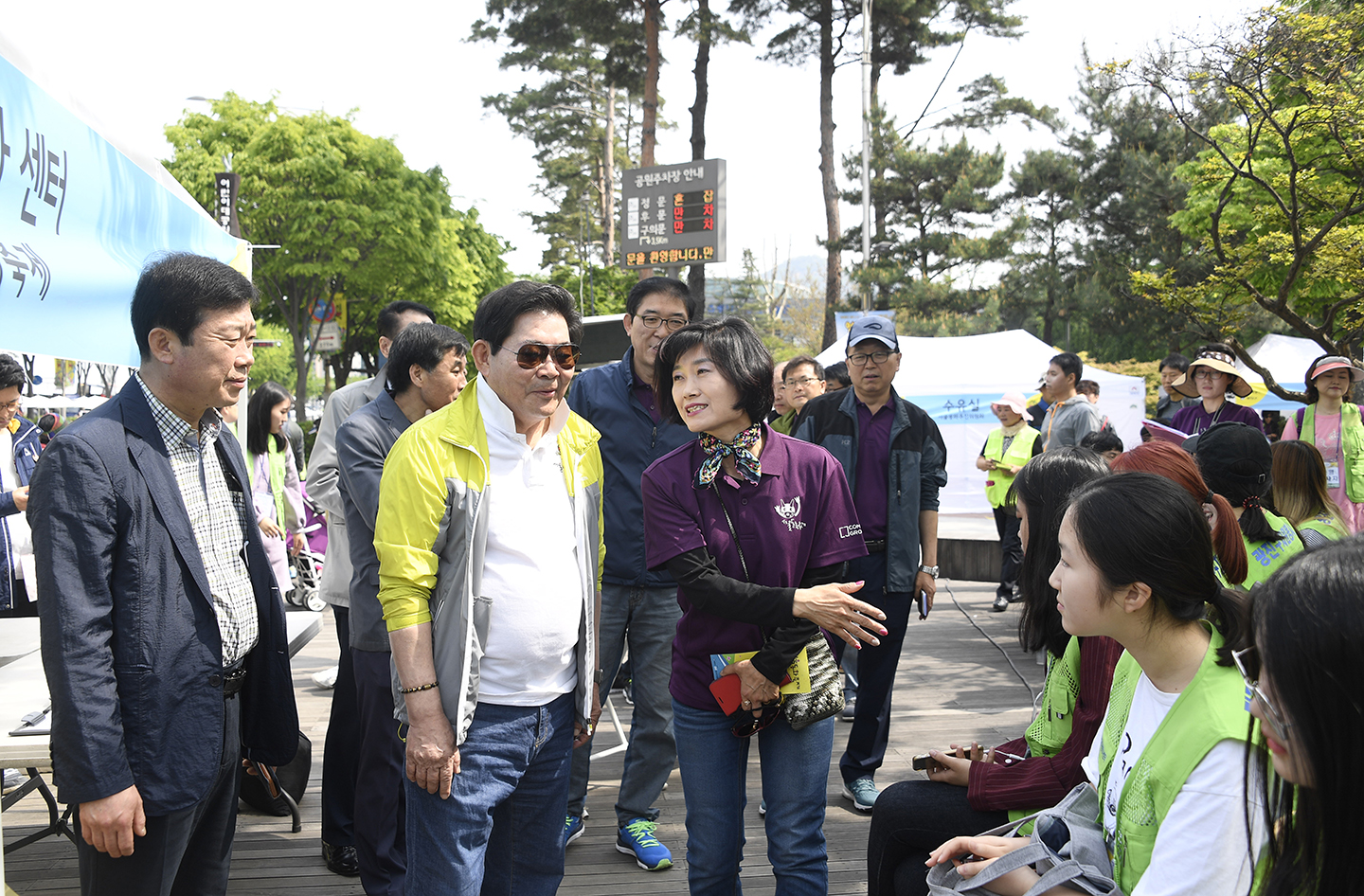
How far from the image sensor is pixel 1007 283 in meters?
30.5

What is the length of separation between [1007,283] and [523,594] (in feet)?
102

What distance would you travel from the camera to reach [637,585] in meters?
3.47

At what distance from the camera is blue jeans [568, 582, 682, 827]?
3.47 metres

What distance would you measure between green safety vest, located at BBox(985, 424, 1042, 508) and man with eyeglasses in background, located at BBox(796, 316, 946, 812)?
3.89m

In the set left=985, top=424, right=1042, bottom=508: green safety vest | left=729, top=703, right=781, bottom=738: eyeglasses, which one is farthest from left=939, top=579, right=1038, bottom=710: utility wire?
left=729, top=703, right=781, bottom=738: eyeglasses

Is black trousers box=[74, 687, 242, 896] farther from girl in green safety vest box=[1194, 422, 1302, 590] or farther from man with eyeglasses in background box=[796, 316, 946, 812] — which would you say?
girl in green safety vest box=[1194, 422, 1302, 590]

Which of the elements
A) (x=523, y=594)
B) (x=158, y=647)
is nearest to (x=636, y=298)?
(x=523, y=594)

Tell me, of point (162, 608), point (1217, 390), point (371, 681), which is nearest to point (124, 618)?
point (162, 608)

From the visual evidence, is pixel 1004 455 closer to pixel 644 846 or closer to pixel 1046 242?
pixel 644 846

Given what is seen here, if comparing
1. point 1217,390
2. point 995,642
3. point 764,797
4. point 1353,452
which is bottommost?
point 995,642

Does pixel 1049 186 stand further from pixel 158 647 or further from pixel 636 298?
pixel 158 647

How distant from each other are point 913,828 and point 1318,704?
4.75 feet

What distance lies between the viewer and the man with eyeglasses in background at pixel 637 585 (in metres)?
3.46

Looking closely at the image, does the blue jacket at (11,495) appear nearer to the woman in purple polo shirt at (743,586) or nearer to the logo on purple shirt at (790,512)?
the woman in purple polo shirt at (743,586)
